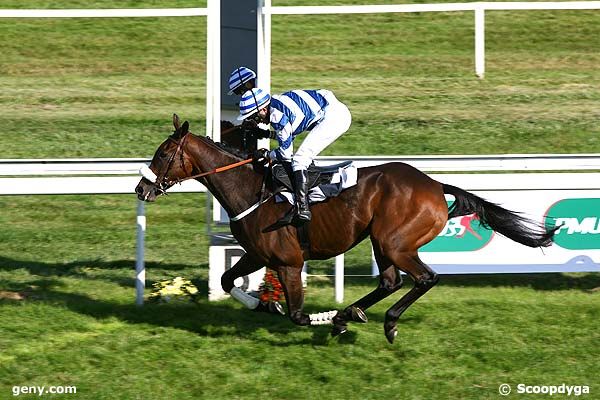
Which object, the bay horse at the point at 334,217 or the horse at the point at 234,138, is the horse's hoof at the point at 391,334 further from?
the horse at the point at 234,138

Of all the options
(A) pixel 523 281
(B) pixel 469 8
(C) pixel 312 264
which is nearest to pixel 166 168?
(C) pixel 312 264

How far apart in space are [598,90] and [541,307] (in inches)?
304

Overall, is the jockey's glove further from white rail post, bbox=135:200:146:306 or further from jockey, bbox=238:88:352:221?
white rail post, bbox=135:200:146:306

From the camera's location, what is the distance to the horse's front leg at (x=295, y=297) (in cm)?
678

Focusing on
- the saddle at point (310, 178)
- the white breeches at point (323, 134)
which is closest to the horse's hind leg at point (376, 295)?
the saddle at point (310, 178)

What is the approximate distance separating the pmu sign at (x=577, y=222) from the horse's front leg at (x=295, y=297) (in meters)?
2.19

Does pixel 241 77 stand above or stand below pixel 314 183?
above

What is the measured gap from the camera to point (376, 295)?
23.1 feet

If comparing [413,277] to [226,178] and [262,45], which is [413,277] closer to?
[226,178]

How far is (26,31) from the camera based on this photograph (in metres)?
16.8

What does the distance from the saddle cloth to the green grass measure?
38.2 inches

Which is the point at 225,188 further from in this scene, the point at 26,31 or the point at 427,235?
the point at 26,31

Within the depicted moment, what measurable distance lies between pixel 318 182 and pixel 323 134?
326 mm

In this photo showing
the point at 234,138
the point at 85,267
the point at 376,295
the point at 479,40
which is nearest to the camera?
the point at 376,295
